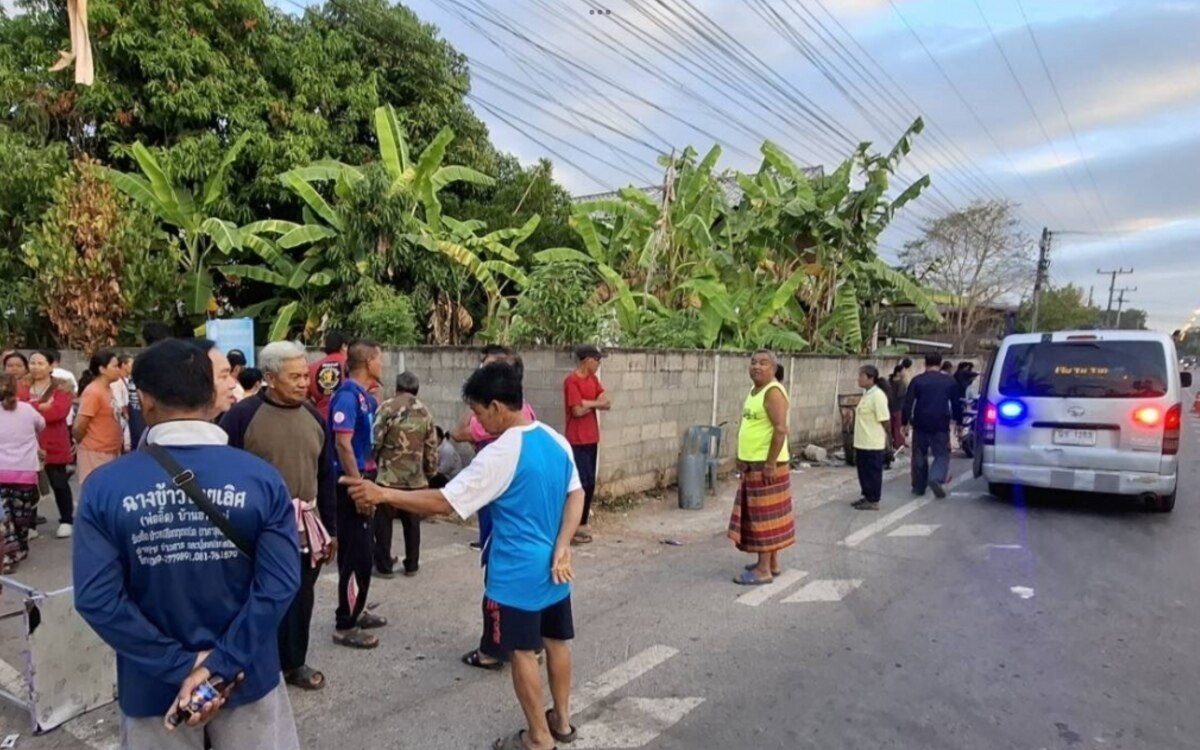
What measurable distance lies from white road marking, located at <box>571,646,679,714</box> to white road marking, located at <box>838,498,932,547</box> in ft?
10.3

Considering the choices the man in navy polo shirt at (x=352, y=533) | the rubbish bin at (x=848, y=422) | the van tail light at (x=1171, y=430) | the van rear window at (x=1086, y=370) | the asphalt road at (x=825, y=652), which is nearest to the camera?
the asphalt road at (x=825, y=652)

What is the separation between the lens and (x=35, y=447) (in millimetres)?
5848

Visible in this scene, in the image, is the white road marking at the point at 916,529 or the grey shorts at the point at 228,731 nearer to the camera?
the grey shorts at the point at 228,731

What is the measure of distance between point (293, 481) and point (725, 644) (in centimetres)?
264

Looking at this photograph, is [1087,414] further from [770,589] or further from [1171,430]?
[770,589]

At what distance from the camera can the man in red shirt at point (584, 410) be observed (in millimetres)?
6770

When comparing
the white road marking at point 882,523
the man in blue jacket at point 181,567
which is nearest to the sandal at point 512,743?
the man in blue jacket at point 181,567

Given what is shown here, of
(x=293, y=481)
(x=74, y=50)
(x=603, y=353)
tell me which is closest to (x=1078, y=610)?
(x=603, y=353)

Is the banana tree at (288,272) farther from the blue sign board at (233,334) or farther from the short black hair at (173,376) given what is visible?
the short black hair at (173,376)

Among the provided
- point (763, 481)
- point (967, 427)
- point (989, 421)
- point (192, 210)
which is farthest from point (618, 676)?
point (192, 210)

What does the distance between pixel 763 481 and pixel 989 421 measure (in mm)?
4055

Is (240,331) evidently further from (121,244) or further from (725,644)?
(725,644)

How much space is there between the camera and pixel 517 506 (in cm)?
303

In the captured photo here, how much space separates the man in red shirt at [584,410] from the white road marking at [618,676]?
97.4 inches
